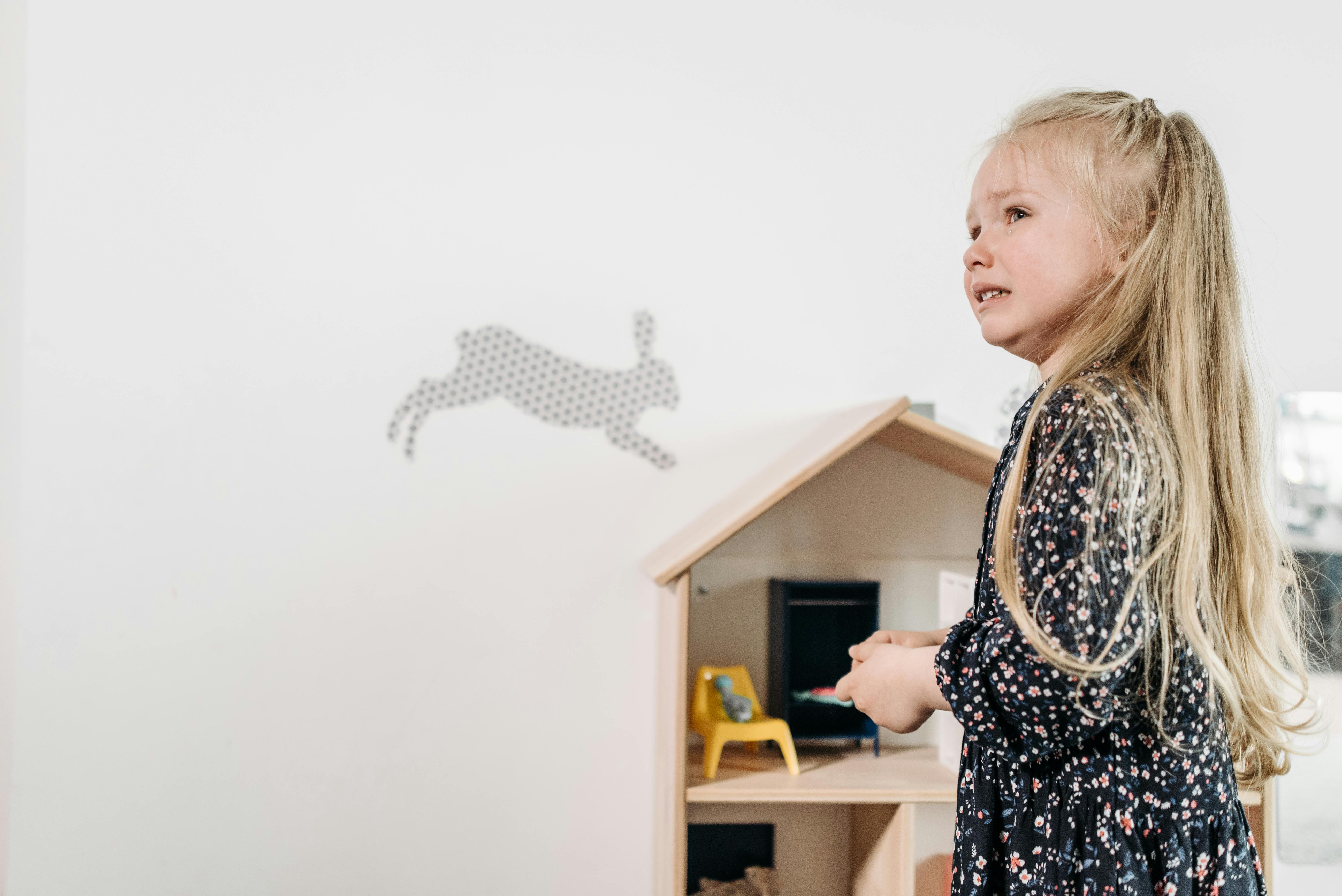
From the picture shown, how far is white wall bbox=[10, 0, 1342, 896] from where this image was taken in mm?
1363

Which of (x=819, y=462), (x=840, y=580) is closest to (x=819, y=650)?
(x=840, y=580)

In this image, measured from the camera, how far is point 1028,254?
2.24 ft

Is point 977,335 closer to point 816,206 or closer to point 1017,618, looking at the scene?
point 816,206

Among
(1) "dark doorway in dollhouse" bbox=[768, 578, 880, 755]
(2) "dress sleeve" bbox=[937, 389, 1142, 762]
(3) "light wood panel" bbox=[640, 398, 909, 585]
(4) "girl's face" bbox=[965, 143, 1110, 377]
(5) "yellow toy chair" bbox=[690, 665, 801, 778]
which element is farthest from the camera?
(1) "dark doorway in dollhouse" bbox=[768, 578, 880, 755]

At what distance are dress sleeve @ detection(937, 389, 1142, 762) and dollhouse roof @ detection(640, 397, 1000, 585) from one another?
0.50 meters

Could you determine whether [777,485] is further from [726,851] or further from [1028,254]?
[726,851]

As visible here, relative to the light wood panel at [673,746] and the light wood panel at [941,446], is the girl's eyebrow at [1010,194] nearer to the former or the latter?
the light wood panel at [941,446]

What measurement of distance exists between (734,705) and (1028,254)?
0.80m

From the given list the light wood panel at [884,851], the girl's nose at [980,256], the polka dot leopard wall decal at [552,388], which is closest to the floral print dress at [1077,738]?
the girl's nose at [980,256]

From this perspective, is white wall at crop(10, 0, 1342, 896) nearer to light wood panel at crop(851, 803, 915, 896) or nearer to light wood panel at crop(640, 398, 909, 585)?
light wood panel at crop(640, 398, 909, 585)

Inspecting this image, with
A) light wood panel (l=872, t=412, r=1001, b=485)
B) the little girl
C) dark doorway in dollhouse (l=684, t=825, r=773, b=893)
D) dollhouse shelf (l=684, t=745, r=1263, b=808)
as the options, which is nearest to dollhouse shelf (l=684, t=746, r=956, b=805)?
dollhouse shelf (l=684, t=745, r=1263, b=808)

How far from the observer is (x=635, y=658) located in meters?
1.42

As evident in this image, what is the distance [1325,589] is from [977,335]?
63 cm

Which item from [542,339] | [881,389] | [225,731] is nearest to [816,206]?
[881,389]
